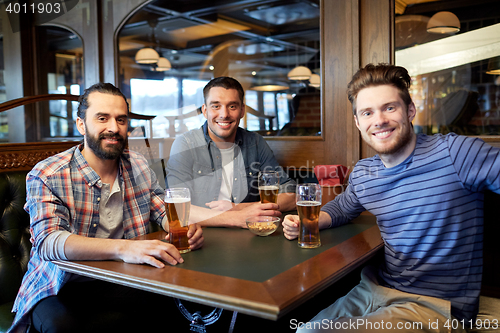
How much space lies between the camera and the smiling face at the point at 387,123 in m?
1.47

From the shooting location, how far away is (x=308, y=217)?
54.0 inches

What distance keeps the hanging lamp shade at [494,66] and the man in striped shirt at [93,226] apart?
1.78m

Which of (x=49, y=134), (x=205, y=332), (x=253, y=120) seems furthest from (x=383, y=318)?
(x=49, y=134)

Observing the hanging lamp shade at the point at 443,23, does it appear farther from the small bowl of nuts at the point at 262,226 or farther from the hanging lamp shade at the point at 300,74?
the small bowl of nuts at the point at 262,226

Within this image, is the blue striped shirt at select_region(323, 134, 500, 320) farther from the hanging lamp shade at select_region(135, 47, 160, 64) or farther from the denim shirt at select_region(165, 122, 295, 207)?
the hanging lamp shade at select_region(135, 47, 160, 64)

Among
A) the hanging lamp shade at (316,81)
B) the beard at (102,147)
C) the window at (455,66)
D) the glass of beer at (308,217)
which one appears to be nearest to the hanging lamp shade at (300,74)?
the hanging lamp shade at (316,81)

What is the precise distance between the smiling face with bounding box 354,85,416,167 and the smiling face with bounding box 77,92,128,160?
1010mm

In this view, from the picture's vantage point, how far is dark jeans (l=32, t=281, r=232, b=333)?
1475 millimetres

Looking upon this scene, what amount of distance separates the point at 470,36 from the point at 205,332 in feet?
6.54

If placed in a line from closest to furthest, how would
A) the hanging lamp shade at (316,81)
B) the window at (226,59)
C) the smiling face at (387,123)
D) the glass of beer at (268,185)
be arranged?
the smiling face at (387,123) → the glass of beer at (268,185) → the hanging lamp shade at (316,81) → the window at (226,59)

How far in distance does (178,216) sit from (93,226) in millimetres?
560

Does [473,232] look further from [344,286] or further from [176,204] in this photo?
[176,204]

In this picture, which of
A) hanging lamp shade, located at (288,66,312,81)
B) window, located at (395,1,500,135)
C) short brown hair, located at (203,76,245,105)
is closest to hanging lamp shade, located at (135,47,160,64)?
hanging lamp shade, located at (288,66,312,81)

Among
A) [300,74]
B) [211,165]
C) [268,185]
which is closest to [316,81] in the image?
[300,74]
